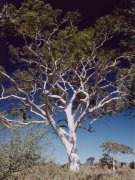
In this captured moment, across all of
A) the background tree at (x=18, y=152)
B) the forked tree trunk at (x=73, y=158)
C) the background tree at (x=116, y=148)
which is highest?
the background tree at (x=116, y=148)

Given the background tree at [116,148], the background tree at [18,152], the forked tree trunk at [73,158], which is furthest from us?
the background tree at [116,148]

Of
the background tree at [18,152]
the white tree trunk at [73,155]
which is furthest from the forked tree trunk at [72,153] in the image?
the background tree at [18,152]

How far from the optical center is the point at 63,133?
71.4 ft

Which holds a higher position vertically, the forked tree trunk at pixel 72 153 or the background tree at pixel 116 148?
the background tree at pixel 116 148

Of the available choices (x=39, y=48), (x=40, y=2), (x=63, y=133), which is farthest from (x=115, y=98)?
(x=40, y=2)

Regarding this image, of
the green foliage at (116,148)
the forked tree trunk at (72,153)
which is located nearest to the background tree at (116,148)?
the green foliage at (116,148)

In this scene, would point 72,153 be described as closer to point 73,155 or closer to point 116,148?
point 73,155

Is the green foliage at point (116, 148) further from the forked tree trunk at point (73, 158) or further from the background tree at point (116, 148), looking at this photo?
the forked tree trunk at point (73, 158)

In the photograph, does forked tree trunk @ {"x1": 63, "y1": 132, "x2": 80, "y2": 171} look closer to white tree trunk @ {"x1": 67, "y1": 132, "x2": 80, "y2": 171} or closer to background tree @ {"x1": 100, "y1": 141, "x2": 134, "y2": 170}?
white tree trunk @ {"x1": 67, "y1": 132, "x2": 80, "y2": 171}

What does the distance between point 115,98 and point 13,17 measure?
8.50m

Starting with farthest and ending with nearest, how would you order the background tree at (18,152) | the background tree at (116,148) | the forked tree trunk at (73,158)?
1. the background tree at (116,148)
2. the forked tree trunk at (73,158)
3. the background tree at (18,152)

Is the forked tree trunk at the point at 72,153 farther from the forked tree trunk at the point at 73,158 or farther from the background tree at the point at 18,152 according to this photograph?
the background tree at the point at 18,152

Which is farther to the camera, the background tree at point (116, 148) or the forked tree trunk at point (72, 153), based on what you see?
the background tree at point (116, 148)

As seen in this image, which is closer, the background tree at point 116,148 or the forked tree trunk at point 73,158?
the forked tree trunk at point 73,158
